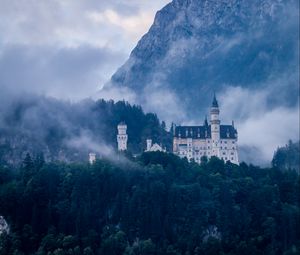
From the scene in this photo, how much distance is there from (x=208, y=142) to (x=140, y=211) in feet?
124

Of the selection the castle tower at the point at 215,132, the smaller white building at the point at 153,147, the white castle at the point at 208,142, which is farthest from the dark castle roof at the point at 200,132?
the smaller white building at the point at 153,147

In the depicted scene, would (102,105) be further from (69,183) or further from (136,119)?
(69,183)

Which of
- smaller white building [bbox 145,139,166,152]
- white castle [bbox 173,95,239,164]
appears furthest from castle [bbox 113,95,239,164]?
smaller white building [bbox 145,139,166,152]

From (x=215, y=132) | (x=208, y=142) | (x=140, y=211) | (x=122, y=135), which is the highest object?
(x=122, y=135)

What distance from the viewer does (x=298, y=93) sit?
18875 cm

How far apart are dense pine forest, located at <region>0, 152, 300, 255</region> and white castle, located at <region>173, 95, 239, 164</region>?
24.3 meters

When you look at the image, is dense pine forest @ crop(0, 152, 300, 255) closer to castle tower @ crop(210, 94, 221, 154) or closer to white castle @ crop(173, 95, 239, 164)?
castle tower @ crop(210, 94, 221, 154)

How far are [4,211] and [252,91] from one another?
113 metres

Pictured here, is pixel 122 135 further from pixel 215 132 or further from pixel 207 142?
pixel 215 132

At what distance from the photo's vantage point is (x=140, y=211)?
95.4 m

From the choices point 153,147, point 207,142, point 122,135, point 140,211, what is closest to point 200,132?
point 207,142

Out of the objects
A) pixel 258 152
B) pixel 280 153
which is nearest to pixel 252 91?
pixel 258 152

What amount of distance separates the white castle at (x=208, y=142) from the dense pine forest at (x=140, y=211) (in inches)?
955

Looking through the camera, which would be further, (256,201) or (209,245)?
(256,201)
